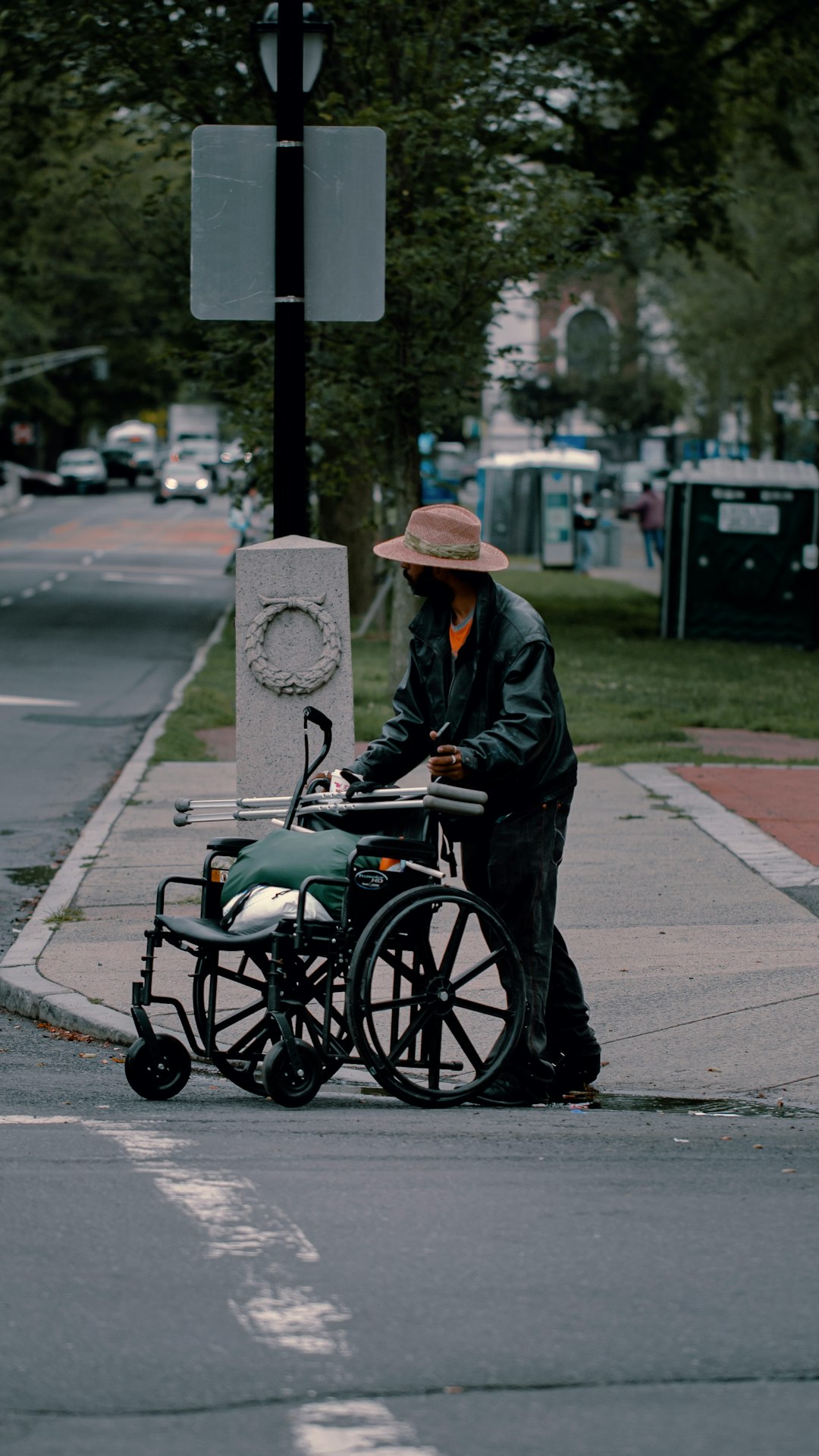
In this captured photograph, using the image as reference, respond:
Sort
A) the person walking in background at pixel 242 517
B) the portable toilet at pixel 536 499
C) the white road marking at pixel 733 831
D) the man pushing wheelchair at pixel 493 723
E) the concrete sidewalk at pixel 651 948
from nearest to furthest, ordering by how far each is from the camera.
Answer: the man pushing wheelchair at pixel 493 723, the concrete sidewalk at pixel 651 948, the white road marking at pixel 733 831, the person walking in background at pixel 242 517, the portable toilet at pixel 536 499

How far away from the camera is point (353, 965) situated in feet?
18.2

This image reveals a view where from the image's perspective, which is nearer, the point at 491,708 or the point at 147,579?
the point at 491,708

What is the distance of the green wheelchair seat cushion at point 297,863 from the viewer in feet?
19.1

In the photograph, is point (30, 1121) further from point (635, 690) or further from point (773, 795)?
point (635, 690)

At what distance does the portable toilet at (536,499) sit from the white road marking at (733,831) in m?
27.9

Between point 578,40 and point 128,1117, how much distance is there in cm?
1720

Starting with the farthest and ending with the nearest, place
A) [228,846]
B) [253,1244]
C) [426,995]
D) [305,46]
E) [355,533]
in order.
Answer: [355,533] → [305,46] → [228,846] → [426,995] → [253,1244]

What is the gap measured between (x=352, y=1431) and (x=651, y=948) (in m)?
4.80

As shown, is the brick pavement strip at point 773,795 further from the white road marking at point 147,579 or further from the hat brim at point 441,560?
the white road marking at point 147,579

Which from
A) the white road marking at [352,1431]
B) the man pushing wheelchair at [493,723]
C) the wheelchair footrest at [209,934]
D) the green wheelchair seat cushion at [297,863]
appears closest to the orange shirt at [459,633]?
A: the man pushing wheelchair at [493,723]

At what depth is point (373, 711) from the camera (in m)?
16.8

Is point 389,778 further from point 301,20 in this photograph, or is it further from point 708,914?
point 301,20

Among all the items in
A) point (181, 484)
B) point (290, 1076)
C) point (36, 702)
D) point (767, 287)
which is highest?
point (767, 287)

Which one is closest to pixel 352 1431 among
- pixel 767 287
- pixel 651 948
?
pixel 651 948
